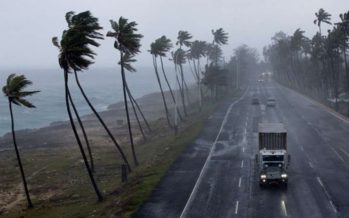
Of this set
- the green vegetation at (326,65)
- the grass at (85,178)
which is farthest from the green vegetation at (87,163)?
the green vegetation at (326,65)

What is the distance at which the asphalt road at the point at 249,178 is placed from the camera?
3447 centimetres

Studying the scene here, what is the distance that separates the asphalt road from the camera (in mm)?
34469

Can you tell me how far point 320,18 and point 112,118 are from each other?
55238mm

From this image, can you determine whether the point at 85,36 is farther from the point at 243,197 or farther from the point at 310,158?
the point at 310,158

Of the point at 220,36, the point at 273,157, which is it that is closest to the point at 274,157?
the point at 273,157

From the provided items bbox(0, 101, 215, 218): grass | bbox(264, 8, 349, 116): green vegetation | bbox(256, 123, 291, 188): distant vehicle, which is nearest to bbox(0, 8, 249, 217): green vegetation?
bbox(0, 101, 215, 218): grass

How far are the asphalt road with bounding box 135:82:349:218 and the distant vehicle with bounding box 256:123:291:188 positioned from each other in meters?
0.86

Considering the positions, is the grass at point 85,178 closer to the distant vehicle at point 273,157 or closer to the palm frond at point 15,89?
the distant vehicle at point 273,157

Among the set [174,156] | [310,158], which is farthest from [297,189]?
[174,156]

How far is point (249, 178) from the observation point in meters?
42.9

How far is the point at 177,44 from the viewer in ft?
333

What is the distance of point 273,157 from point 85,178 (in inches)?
915

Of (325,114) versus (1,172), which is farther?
(325,114)

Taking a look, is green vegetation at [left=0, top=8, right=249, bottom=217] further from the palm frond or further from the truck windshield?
the truck windshield
